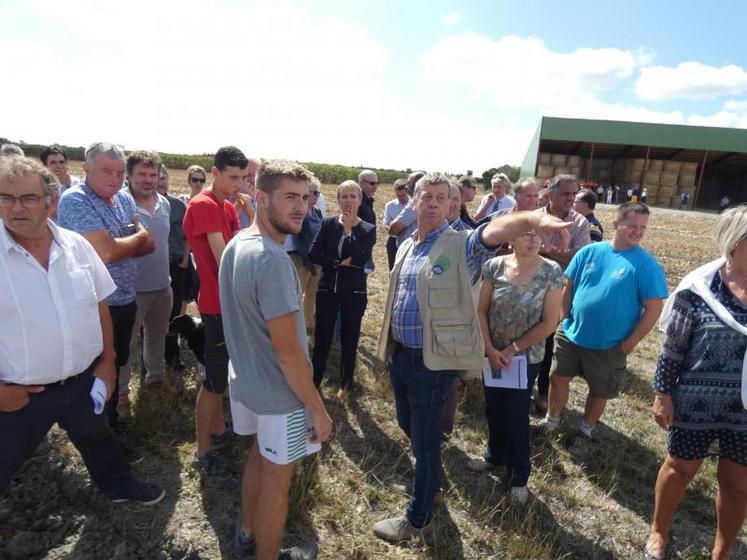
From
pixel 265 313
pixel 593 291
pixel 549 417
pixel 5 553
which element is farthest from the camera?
pixel 549 417

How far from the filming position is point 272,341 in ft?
6.57

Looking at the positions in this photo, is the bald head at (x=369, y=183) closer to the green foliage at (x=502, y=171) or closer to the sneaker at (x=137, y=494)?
the sneaker at (x=137, y=494)

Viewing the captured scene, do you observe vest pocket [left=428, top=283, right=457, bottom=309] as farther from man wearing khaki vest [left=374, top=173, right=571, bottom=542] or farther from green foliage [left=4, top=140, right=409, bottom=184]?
green foliage [left=4, top=140, right=409, bottom=184]

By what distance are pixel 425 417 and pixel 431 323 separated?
0.57 metres

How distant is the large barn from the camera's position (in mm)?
29438

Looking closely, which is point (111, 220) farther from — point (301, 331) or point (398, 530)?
point (398, 530)

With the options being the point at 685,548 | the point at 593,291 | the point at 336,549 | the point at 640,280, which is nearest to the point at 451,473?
the point at 336,549

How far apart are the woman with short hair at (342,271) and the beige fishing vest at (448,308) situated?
1706mm

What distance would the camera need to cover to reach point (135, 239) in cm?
301

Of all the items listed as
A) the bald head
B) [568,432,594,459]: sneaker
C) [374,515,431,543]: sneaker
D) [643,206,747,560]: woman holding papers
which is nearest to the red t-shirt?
[374,515,431,543]: sneaker

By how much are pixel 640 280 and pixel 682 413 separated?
1.28 m

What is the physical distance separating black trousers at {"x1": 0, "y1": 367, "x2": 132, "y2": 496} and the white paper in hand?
5 centimetres

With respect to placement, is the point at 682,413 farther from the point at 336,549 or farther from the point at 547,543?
the point at 336,549

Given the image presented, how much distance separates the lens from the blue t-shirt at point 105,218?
2.83 m
